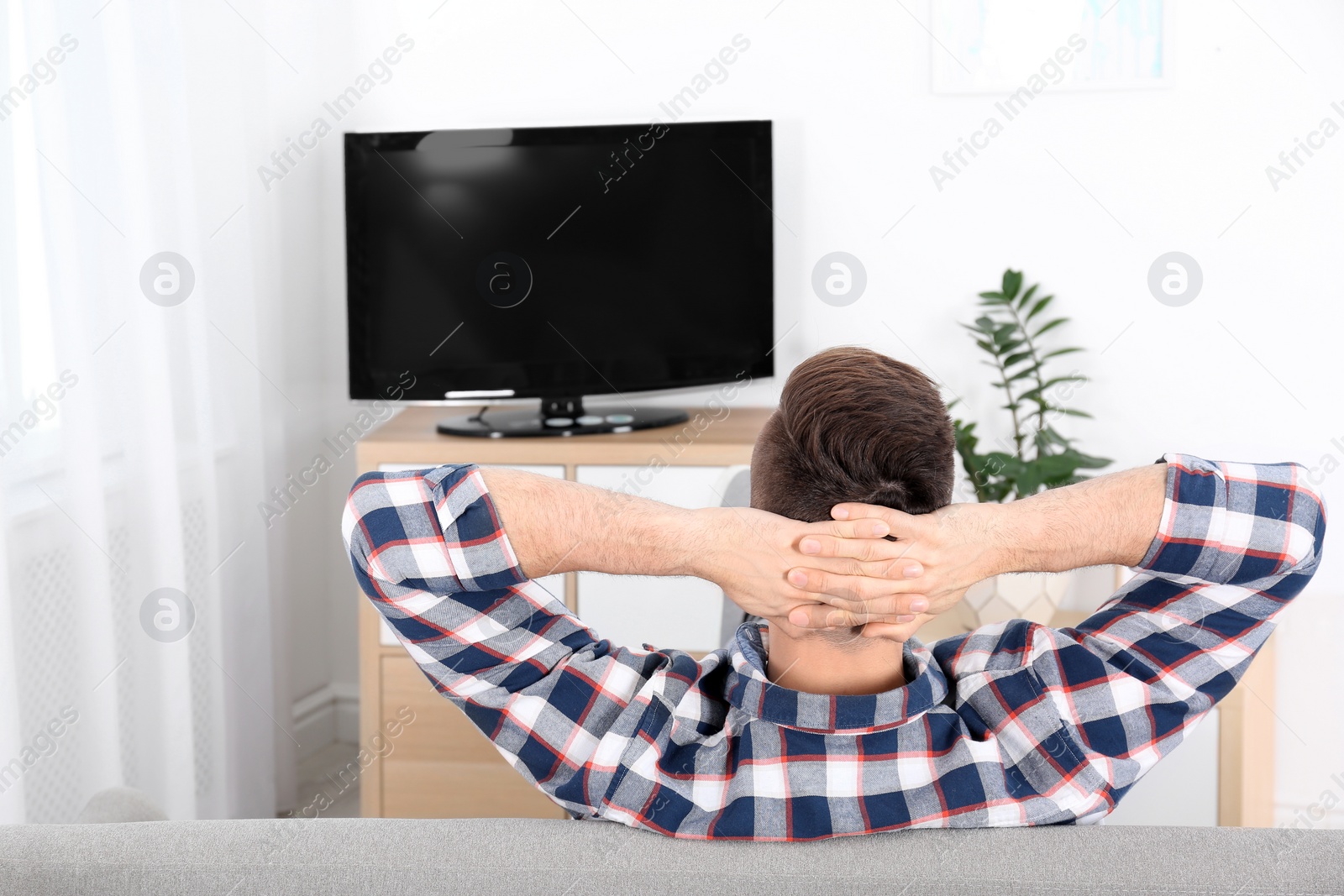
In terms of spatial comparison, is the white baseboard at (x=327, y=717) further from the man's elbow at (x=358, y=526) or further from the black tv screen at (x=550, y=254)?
the man's elbow at (x=358, y=526)

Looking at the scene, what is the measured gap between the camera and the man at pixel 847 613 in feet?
2.87

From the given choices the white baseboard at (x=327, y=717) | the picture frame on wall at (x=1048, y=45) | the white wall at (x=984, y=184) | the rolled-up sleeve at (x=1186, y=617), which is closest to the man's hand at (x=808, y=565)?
the rolled-up sleeve at (x=1186, y=617)

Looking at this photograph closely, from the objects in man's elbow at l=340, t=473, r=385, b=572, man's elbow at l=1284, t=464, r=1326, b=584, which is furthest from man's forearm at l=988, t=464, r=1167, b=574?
man's elbow at l=340, t=473, r=385, b=572

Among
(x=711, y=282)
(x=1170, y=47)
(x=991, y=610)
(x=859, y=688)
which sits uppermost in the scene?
(x=1170, y=47)

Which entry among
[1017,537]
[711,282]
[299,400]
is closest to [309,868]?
[1017,537]

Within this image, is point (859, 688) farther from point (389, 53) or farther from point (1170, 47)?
point (389, 53)

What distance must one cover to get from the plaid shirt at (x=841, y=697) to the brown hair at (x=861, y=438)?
165 millimetres

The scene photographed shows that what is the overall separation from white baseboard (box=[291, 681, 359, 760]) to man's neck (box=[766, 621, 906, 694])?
209 cm

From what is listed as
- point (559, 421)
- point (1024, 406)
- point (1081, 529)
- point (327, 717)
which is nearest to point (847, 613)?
point (1081, 529)

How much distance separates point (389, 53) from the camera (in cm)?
257

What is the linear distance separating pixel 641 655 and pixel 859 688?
0.67ft

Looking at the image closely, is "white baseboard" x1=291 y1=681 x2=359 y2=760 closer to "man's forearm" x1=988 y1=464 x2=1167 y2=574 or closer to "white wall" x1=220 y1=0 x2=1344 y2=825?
"white wall" x1=220 y1=0 x2=1344 y2=825

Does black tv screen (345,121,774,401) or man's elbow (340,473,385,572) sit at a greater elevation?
black tv screen (345,121,774,401)

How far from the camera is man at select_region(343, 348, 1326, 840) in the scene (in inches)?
34.4
